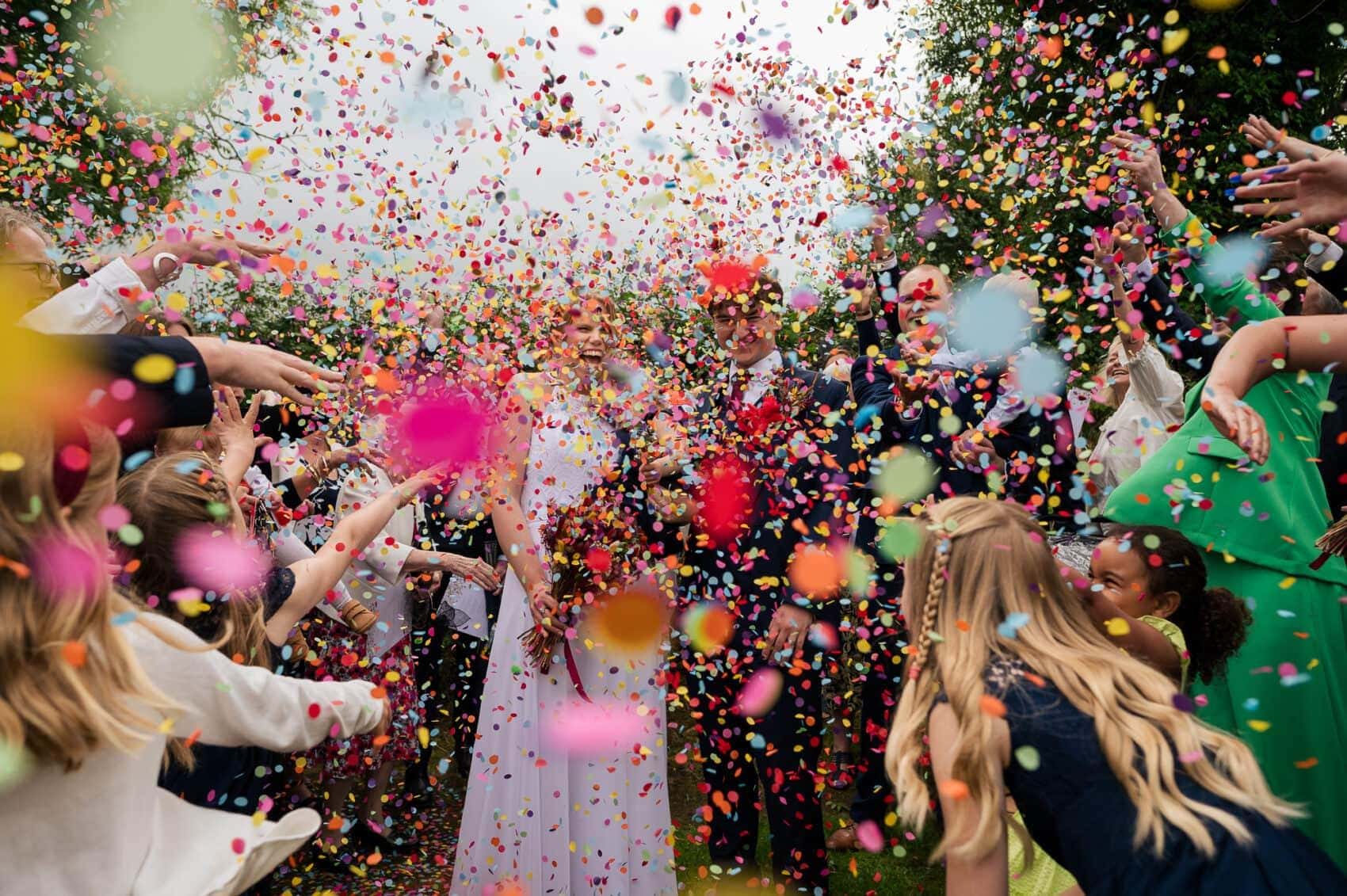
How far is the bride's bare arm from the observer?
4.12 meters

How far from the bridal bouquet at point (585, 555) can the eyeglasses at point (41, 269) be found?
2.17m

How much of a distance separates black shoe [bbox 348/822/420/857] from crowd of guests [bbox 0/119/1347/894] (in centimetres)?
5

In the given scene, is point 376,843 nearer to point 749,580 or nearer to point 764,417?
point 749,580

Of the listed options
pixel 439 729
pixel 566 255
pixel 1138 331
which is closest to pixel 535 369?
pixel 566 255

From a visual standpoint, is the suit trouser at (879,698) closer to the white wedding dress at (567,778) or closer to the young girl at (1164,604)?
the white wedding dress at (567,778)

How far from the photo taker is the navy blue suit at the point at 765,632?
3.80m

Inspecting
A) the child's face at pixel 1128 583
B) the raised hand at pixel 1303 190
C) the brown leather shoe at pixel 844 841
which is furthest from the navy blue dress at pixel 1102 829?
the brown leather shoe at pixel 844 841

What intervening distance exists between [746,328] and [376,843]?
12.1 ft

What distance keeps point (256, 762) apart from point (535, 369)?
238 centimetres

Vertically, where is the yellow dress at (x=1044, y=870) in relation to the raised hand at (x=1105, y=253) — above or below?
below

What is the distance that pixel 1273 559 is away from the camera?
2832 mm

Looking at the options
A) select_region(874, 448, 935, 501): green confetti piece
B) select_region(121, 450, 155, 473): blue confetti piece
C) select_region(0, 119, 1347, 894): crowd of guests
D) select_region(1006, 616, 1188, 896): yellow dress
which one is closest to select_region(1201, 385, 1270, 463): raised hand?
select_region(0, 119, 1347, 894): crowd of guests

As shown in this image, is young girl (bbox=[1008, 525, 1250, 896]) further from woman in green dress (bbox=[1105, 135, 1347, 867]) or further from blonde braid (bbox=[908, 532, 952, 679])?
blonde braid (bbox=[908, 532, 952, 679])

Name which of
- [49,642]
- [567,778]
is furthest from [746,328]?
[49,642]
